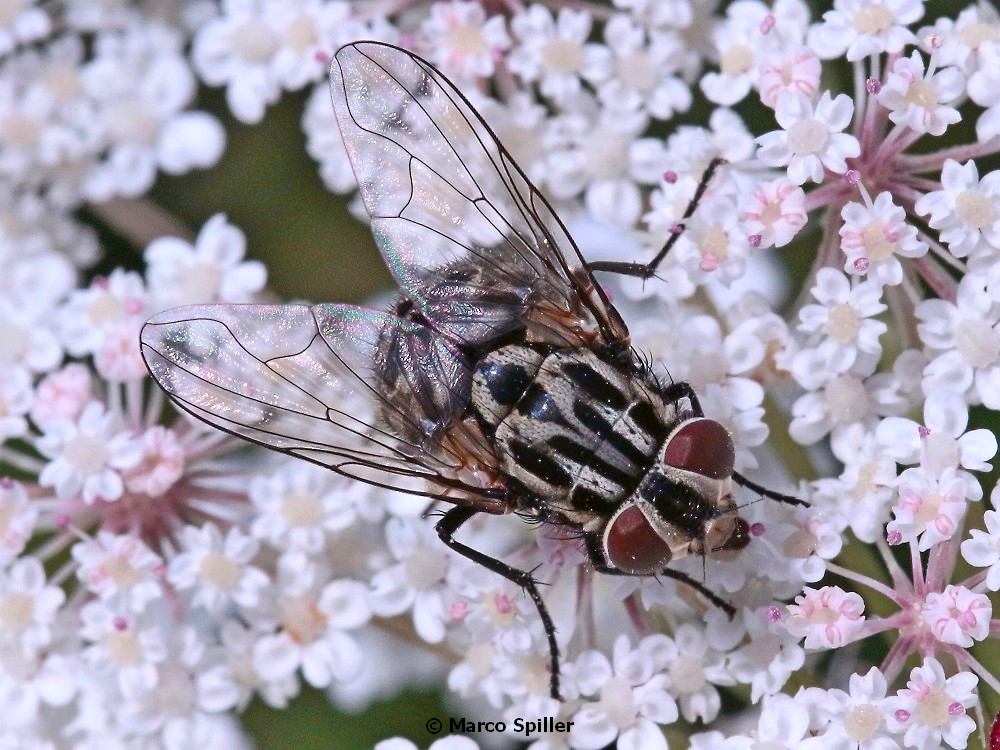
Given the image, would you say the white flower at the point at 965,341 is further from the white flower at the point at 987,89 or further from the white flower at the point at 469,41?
the white flower at the point at 469,41

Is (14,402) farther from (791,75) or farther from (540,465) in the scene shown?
(791,75)

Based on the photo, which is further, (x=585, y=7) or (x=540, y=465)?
(x=585, y=7)

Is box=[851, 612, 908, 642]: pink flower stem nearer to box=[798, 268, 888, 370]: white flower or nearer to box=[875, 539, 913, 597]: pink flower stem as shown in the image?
box=[875, 539, 913, 597]: pink flower stem

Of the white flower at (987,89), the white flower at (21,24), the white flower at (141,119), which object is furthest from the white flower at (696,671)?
the white flower at (21,24)

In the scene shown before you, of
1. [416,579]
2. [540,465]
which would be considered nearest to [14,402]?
[416,579]

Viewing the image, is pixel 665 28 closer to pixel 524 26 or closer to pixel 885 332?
pixel 524 26

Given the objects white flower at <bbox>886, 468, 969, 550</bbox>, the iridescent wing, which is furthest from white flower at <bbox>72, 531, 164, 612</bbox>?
white flower at <bbox>886, 468, 969, 550</bbox>

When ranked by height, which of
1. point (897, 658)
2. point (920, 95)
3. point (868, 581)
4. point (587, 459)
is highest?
point (920, 95)
